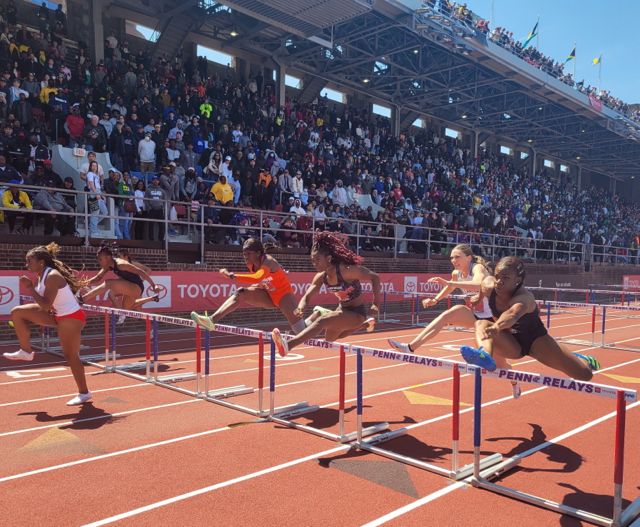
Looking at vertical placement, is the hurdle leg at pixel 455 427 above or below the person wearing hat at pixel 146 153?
below

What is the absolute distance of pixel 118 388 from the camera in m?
8.45

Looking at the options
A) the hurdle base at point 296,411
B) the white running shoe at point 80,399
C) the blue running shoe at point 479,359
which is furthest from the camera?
→ the white running shoe at point 80,399

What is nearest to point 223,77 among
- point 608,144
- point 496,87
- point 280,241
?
point 280,241

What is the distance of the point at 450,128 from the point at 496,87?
8402 millimetres

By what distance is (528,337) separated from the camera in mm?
5723

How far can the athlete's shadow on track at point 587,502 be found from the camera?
14.5ft

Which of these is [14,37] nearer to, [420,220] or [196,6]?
[196,6]

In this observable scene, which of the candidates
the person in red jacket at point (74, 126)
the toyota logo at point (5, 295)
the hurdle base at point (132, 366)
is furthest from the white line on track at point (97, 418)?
the person in red jacket at point (74, 126)

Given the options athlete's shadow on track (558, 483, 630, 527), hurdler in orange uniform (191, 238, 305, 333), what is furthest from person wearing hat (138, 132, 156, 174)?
athlete's shadow on track (558, 483, 630, 527)

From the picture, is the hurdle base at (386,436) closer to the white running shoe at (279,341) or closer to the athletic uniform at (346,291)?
the white running shoe at (279,341)

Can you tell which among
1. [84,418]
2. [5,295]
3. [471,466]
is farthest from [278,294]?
[5,295]

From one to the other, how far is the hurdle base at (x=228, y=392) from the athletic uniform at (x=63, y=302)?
2.10m

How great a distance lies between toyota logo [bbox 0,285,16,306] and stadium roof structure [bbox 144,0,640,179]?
573 inches

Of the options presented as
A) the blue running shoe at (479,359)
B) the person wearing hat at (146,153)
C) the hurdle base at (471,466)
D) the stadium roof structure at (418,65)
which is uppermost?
the stadium roof structure at (418,65)
